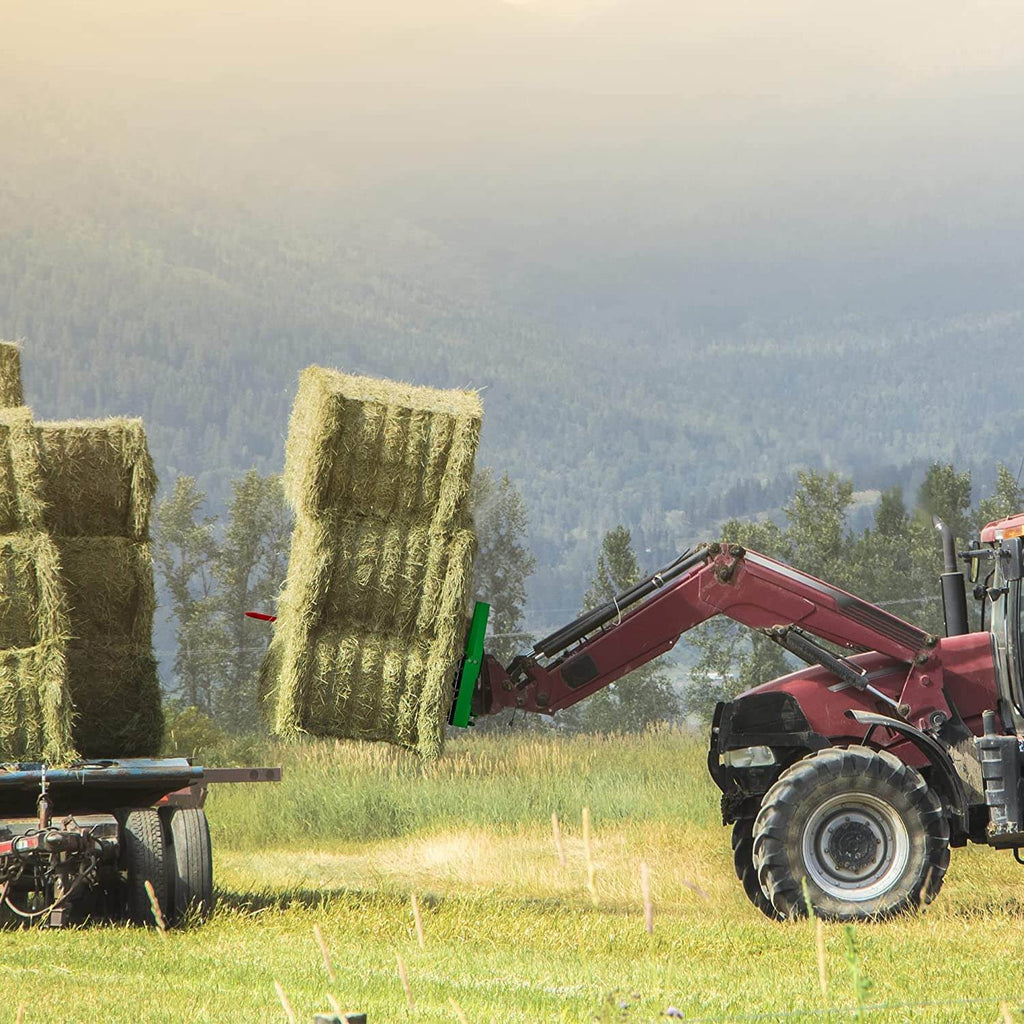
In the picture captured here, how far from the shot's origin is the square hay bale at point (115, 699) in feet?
33.4

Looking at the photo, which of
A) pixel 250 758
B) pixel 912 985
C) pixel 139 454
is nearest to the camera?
pixel 912 985

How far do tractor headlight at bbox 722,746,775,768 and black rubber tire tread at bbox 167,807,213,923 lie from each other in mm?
3447

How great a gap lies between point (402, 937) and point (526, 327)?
18821 centimetres

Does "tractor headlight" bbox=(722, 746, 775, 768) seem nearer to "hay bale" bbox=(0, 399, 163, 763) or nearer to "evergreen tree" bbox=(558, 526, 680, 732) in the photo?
"hay bale" bbox=(0, 399, 163, 763)

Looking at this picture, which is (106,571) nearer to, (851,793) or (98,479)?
(98,479)

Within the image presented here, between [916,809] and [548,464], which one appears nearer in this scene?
[916,809]

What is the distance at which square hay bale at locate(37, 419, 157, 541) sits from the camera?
9945 mm

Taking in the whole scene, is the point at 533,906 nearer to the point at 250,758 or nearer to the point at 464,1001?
the point at 464,1001

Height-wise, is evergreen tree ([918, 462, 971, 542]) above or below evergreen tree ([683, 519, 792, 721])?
above

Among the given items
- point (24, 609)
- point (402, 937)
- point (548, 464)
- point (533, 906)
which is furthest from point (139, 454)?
point (548, 464)

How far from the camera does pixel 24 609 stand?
9.55 meters

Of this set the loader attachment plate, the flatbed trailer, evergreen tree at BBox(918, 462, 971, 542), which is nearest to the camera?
the flatbed trailer

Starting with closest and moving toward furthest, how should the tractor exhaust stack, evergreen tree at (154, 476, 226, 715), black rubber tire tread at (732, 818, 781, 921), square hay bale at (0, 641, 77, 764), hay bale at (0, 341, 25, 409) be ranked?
square hay bale at (0, 641, 77, 764)
the tractor exhaust stack
black rubber tire tread at (732, 818, 781, 921)
hay bale at (0, 341, 25, 409)
evergreen tree at (154, 476, 226, 715)

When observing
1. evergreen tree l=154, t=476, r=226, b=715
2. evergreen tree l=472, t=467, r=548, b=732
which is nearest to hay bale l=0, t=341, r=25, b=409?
evergreen tree l=154, t=476, r=226, b=715
